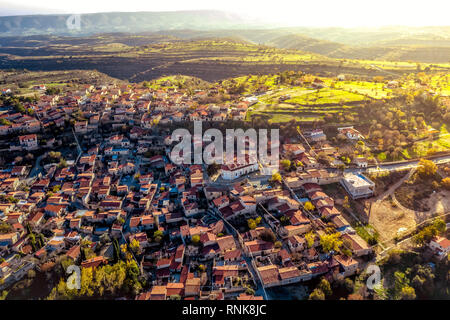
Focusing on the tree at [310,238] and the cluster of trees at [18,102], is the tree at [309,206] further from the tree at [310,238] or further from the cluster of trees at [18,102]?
the cluster of trees at [18,102]

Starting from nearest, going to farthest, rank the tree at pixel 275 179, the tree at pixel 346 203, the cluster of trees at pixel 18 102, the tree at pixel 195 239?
the tree at pixel 195 239 < the tree at pixel 346 203 < the tree at pixel 275 179 < the cluster of trees at pixel 18 102

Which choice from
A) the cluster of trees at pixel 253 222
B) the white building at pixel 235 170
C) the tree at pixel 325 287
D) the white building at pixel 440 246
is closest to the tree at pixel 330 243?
the tree at pixel 325 287

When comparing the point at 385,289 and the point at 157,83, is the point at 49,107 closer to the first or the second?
the point at 157,83

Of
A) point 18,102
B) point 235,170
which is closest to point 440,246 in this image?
point 235,170

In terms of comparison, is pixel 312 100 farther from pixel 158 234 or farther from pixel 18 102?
pixel 18 102

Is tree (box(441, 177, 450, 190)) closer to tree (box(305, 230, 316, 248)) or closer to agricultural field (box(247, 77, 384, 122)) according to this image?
tree (box(305, 230, 316, 248))
